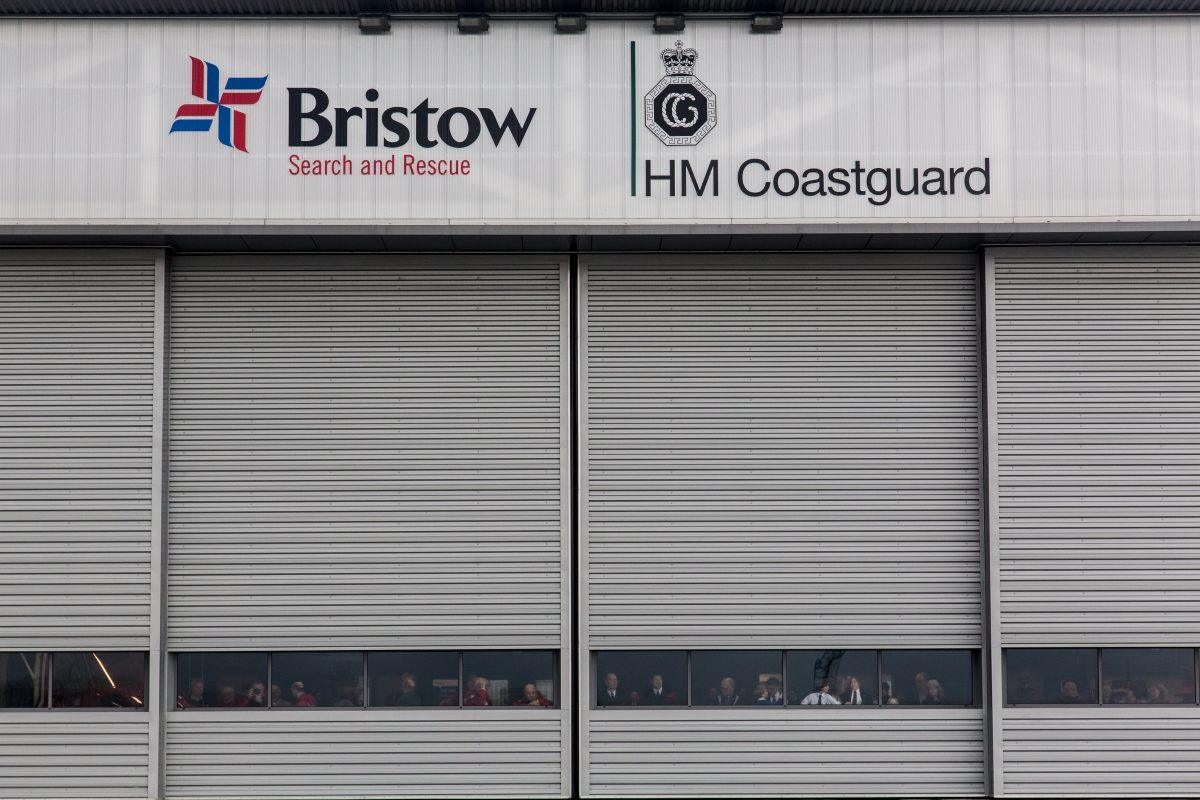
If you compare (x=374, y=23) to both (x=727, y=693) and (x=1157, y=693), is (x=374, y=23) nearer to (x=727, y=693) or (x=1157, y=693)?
(x=727, y=693)

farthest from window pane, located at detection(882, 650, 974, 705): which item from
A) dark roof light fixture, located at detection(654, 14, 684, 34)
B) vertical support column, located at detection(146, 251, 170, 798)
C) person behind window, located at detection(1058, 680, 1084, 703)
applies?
vertical support column, located at detection(146, 251, 170, 798)

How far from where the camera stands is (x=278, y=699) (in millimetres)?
16344

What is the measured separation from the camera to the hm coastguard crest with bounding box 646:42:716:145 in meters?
16.3

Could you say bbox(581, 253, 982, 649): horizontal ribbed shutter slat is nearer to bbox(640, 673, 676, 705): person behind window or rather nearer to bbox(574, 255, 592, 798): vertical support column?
bbox(574, 255, 592, 798): vertical support column

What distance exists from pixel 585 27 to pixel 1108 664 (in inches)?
483

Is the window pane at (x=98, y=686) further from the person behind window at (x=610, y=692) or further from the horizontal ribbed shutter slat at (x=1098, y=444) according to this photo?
the horizontal ribbed shutter slat at (x=1098, y=444)

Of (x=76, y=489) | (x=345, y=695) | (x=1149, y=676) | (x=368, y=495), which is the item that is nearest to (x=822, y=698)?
(x=1149, y=676)

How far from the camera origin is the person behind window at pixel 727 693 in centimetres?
1639

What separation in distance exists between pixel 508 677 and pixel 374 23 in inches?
390

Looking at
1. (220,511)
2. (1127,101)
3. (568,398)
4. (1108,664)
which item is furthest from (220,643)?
(1127,101)

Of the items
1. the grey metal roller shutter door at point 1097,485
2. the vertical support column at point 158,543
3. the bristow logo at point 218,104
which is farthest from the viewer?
the bristow logo at point 218,104

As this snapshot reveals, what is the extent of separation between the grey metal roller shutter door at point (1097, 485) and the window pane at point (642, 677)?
4.80 m

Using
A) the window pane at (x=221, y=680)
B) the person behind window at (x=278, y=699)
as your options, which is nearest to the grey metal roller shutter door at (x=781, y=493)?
the person behind window at (x=278, y=699)

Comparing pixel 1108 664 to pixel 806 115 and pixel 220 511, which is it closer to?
pixel 806 115
